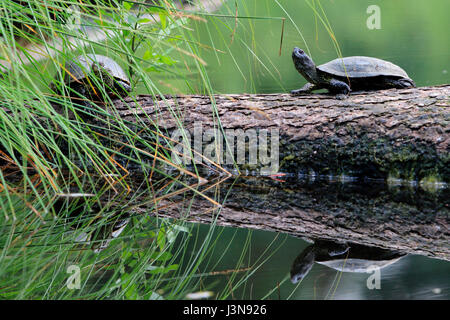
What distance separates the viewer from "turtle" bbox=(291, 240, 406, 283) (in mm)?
860

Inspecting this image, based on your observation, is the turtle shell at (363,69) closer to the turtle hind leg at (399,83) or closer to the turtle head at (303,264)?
the turtle hind leg at (399,83)

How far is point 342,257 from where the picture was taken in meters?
0.92

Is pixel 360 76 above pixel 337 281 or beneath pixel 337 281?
above

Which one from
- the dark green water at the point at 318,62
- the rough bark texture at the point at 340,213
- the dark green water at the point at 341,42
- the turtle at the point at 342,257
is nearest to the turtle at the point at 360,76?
the dark green water at the point at 318,62

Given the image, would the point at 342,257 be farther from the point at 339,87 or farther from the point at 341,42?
the point at 341,42

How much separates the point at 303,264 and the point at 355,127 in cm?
105

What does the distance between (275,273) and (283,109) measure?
1.19 metres

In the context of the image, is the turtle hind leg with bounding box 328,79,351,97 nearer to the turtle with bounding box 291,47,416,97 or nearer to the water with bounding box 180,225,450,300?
the turtle with bounding box 291,47,416,97

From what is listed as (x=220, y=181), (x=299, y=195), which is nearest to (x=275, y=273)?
(x=299, y=195)

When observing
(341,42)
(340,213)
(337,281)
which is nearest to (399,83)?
(340,213)

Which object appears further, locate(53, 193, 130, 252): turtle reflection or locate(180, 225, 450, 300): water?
locate(53, 193, 130, 252): turtle reflection

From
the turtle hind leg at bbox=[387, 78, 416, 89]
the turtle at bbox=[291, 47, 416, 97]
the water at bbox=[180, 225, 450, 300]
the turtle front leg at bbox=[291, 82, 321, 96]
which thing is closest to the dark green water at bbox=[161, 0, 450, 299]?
the water at bbox=[180, 225, 450, 300]
